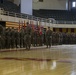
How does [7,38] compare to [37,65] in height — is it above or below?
above

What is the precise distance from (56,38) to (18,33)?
840 cm

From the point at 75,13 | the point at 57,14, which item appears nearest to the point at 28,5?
the point at 57,14

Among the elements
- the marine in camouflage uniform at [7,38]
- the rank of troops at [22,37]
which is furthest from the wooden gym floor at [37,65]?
the marine in camouflage uniform at [7,38]

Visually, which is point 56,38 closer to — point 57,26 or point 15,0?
point 57,26

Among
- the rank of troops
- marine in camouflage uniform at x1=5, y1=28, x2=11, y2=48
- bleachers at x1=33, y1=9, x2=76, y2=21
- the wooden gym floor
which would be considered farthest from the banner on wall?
the wooden gym floor

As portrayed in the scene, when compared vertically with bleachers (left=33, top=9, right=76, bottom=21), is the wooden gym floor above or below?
below

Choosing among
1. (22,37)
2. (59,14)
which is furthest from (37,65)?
(59,14)

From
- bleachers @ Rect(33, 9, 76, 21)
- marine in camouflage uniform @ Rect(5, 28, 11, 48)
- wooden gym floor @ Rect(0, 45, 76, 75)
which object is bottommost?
wooden gym floor @ Rect(0, 45, 76, 75)

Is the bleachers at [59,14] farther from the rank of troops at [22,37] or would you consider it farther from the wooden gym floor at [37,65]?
the wooden gym floor at [37,65]

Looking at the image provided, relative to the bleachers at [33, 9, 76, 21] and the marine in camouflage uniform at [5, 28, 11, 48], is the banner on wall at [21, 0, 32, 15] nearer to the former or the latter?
the bleachers at [33, 9, 76, 21]

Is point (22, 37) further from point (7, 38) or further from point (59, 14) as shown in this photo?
point (59, 14)

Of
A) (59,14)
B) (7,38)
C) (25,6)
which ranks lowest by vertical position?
(7,38)

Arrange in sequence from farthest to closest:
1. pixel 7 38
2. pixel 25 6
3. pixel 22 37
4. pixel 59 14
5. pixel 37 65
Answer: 1. pixel 59 14
2. pixel 25 6
3. pixel 22 37
4. pixel 7 38
5. pixel 37 65

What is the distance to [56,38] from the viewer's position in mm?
25578
